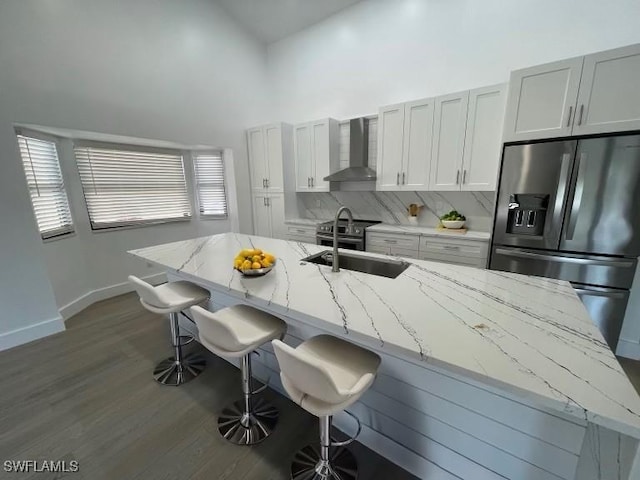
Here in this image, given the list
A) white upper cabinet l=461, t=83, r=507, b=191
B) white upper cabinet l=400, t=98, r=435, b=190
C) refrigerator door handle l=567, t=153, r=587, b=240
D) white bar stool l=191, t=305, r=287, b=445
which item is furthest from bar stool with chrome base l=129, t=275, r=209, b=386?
refrigerator door handle l=567, t=153, r=587, b=240

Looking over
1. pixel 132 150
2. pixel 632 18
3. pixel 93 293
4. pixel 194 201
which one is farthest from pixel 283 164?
pixel 632 18

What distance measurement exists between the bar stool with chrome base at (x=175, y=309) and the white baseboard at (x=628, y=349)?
11.6 ft

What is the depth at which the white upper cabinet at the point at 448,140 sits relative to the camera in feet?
9.34

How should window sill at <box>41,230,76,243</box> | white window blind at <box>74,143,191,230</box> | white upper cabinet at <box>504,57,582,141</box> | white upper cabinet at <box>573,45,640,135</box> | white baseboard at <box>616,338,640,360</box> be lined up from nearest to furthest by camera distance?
white upper cabinet at <box>573,45,640,135</box> → white upper cabinet at <box>504,57,582,141</box> → white baseboard at <box>616,338,640,360</box> → window sill at <box>41,230,76,243</box> → white window blind at <box>74,143,191,230</box>

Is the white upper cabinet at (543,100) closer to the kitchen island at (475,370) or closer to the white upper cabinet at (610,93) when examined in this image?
the white upper cabinet at (610,93)

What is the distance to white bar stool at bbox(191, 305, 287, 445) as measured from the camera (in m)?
1.36

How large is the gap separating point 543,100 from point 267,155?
3.35 metres

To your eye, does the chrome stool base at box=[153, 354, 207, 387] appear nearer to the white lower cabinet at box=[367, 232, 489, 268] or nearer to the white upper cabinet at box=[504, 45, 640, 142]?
the white lower cabinet at box=[367, 232, 489, 268]

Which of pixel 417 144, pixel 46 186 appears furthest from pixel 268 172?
pixel 46 186

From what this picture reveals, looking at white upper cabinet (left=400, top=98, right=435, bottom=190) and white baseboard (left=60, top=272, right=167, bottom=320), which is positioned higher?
white upper cabinet (left=400, top=98, right=435, bottom=190)

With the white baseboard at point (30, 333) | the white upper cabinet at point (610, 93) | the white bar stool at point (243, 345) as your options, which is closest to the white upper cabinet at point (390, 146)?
the white upper cabinet at point (610, 93)

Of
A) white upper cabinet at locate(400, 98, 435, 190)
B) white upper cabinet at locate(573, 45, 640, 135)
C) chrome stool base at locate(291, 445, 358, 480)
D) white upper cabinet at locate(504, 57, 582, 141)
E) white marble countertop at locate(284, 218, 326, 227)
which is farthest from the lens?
white marble countertop at locate(284, 218, 326, 227)

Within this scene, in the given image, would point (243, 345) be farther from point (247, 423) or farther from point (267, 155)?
point (267, 155)

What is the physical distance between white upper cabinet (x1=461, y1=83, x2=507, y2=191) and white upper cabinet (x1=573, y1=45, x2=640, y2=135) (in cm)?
60
